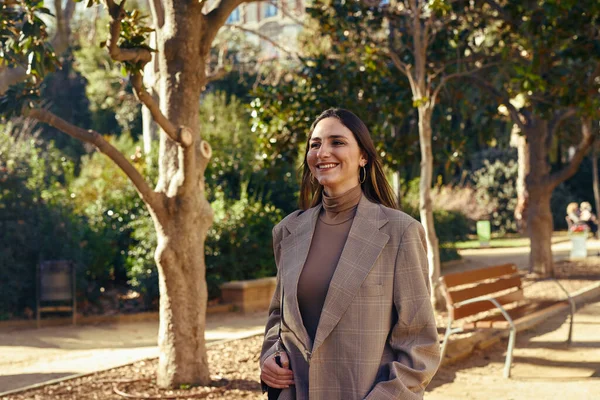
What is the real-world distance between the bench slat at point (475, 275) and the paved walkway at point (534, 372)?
2.70 ft

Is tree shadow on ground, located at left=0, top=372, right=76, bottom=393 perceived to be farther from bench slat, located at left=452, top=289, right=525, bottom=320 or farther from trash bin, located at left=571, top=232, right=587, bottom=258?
trash bin, located at left=571, top=232, right=587, bottom=258

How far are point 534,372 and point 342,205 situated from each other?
590 cm

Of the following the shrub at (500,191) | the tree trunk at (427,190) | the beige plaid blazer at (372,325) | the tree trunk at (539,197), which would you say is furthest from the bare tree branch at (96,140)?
the shrub at (500,191)

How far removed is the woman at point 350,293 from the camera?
3.01m

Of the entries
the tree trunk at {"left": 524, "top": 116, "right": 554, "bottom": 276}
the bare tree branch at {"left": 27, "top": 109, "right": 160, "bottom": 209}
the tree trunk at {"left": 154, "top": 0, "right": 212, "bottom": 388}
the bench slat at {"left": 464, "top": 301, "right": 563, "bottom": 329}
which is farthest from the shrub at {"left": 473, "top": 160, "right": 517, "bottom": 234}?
the bare tree branch at {"left": 27, "top": 109, "right": 160, "bottom": 209}

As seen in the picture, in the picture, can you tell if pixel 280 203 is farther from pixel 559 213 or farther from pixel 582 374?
pixel 559 213

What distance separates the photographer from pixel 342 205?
10.6 feet

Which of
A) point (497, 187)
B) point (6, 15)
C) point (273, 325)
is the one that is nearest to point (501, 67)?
point (6, 15)

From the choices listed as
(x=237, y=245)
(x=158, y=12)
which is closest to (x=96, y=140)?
(x=158, y=12)

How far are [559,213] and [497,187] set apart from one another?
2543mm

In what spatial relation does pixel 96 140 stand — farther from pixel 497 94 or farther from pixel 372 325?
pixel 497 94

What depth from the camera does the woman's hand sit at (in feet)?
10.3

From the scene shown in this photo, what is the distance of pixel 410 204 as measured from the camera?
20672 mm

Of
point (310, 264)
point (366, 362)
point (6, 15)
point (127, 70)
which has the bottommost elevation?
point (366, 362)
